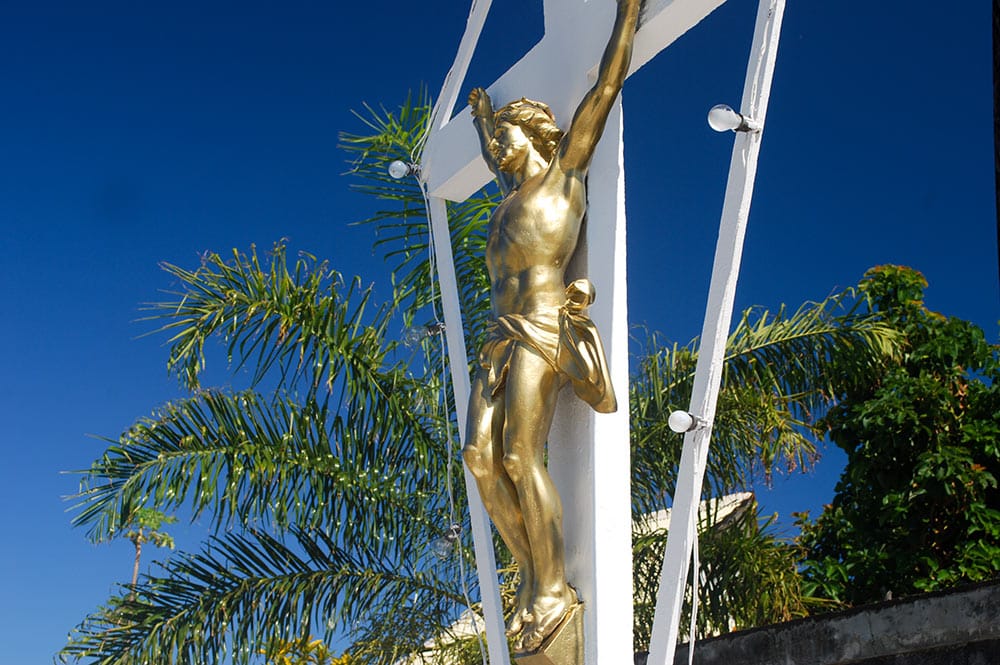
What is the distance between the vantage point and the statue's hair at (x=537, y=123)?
4.25 m

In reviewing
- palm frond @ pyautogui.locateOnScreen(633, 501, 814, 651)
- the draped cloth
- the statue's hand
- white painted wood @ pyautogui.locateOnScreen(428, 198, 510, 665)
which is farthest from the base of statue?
palm frond @ pyautogui.locateOnScreen(633, 501, 814, 651)

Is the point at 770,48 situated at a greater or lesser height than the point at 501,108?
lesser

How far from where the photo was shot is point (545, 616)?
3680 millimetres

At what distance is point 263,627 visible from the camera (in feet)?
22.8

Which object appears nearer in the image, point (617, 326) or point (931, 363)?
point (617, 326)

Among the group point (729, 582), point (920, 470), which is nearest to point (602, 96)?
point (729, 582)

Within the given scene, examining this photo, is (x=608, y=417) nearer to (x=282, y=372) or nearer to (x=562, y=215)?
(x=562, y=215)

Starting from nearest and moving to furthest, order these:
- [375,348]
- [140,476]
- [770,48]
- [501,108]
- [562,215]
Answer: [770,48], [562,215], [501,108], [140,476], [375,348]

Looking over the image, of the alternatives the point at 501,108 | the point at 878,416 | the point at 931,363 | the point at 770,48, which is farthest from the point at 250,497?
the point at 931,363

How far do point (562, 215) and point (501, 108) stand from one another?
2.01 ft

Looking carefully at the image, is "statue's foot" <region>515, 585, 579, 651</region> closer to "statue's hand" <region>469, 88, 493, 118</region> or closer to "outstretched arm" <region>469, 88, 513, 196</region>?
"outstretched arm" <region>469, 88, 513, 196</region>

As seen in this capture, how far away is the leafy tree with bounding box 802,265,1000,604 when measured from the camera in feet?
34.0

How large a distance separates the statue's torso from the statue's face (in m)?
0.19

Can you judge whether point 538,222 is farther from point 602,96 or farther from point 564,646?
point 564,646
